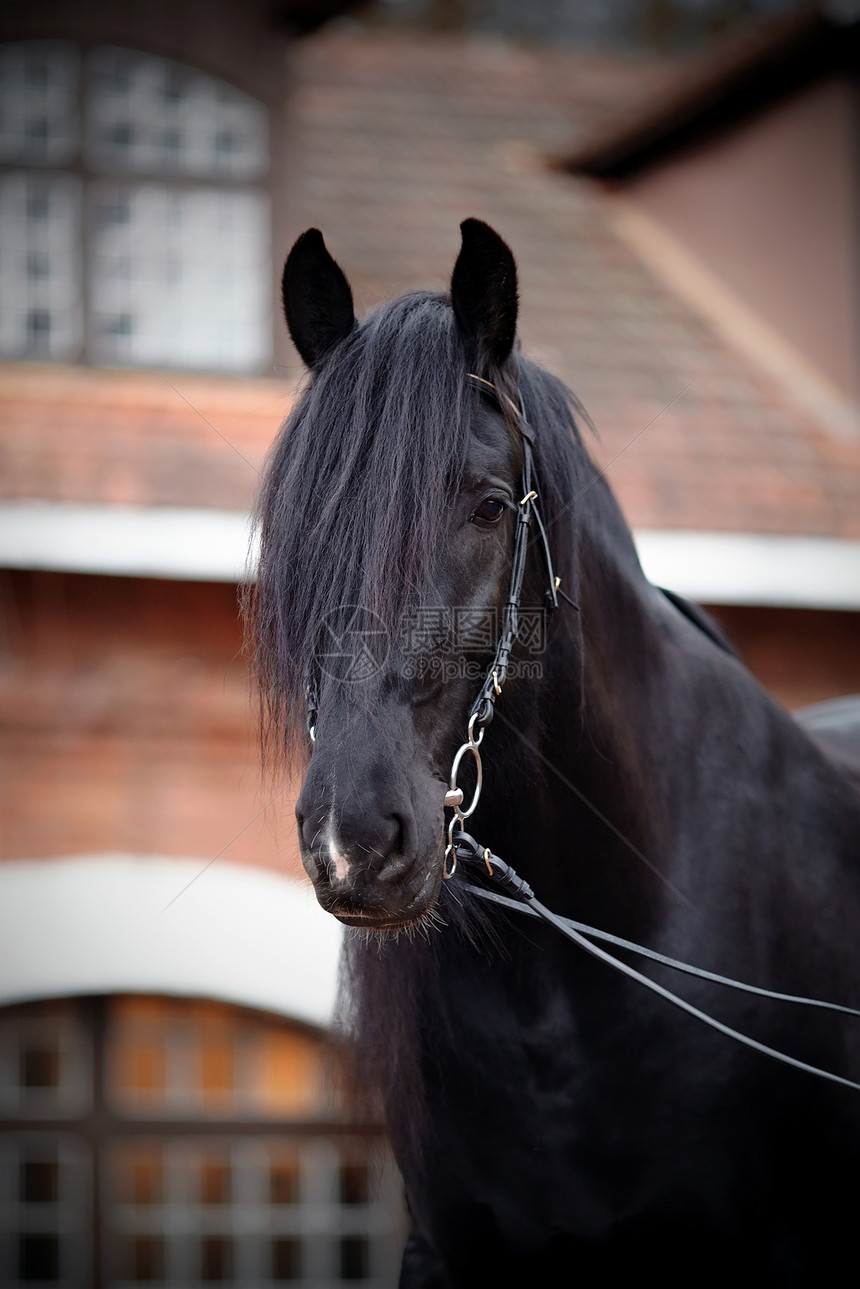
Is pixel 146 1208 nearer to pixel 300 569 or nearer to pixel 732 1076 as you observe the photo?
pixel 732 1076

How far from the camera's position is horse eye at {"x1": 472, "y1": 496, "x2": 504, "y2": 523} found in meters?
1.47

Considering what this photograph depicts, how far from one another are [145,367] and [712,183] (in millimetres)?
2915

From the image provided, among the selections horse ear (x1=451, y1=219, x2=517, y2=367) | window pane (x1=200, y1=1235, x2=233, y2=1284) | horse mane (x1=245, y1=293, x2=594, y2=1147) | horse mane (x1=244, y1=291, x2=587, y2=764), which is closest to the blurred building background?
window pane (x1=200, y1=1235, x2=233, y2=1284)

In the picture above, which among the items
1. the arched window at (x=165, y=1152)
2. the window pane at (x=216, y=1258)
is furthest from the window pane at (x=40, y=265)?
the window pane at (x=216, y=1258)

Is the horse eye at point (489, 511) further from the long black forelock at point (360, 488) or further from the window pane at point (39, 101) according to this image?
the window pane at point (39, 101)

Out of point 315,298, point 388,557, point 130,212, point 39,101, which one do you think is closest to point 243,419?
point 130,212

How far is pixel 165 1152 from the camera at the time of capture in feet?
13.8

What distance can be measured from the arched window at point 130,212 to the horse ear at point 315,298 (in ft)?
10.2

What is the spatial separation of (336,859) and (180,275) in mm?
4118

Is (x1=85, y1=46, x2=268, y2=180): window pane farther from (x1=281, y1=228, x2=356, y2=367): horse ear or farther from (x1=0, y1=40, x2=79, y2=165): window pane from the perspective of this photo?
(x1=281, y1=228, x2=356, y2=367): horse ear

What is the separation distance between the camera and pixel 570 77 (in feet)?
18.4

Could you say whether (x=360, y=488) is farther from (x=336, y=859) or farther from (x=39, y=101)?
(x=39, y=101)

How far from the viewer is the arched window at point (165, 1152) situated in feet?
13.6

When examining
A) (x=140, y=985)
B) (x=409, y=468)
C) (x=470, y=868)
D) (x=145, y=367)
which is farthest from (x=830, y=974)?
(x=145, y=367)
